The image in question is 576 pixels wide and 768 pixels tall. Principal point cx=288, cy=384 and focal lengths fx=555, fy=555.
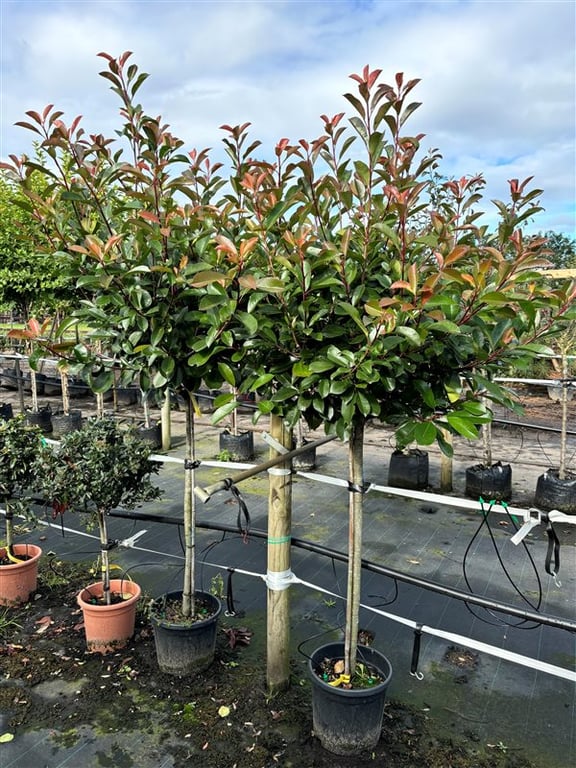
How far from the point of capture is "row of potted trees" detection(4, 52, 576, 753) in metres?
1.74

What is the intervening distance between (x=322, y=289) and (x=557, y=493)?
4.12 metres

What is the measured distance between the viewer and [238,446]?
273 inches

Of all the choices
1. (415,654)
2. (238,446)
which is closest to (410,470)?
(238,446)


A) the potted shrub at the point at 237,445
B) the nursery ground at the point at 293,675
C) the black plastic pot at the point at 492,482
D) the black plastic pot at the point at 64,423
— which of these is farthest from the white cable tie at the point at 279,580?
the black plastic pot at the point at 64,423

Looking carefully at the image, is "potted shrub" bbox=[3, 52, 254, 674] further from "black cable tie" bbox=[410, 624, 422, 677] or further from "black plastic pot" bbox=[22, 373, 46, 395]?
"black plastic pot" bbox=[22, 373, 46, 395]

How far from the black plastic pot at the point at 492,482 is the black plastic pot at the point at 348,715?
3.52 m

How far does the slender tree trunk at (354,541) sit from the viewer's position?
2209 mm

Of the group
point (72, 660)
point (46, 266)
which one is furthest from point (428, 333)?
point (46, 266)

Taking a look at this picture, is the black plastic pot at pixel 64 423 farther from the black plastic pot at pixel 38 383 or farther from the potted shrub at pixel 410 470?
the potted shrub at pixel 410 470

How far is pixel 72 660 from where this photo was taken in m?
2.86

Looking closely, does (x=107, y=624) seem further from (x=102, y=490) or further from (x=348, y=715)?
(x=348, y=715)

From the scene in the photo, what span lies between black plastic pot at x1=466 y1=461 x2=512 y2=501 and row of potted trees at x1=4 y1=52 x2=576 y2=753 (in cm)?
342

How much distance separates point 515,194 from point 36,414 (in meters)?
7.90

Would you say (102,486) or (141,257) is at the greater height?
(141,257)
